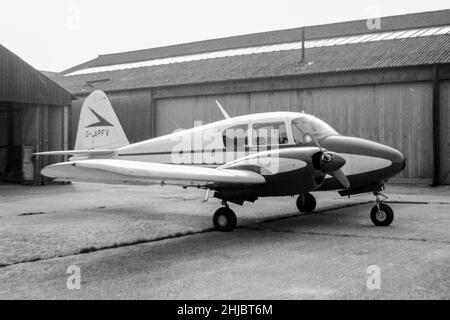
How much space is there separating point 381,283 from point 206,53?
97.7 feet

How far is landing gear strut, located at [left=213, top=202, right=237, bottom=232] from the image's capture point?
905 cm

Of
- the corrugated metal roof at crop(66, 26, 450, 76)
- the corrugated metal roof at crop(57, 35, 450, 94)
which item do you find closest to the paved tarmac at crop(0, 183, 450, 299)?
the corrugated metal roof at crop(57, 35, 450, 94)

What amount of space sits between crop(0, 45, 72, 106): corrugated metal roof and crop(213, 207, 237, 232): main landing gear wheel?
1408 cm

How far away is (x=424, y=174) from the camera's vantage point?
20.8 meters

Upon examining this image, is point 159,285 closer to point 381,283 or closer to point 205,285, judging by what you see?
point 205,285

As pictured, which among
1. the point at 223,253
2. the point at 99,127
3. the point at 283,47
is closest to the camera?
the point at 223,253

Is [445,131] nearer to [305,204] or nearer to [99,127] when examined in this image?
[305,204]

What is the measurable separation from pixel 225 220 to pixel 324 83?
15.5m

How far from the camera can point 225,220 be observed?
908 cm

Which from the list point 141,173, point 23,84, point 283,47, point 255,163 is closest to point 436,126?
point 283,47

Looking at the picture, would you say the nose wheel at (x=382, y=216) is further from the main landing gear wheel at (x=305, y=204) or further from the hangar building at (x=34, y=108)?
the hangar building at (x=34, y=108)

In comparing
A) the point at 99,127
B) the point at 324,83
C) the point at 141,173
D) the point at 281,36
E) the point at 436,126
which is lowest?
the point at 141,173

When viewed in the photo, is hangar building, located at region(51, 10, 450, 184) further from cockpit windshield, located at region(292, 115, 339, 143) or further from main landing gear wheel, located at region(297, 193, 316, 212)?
cockpit windshield, located at region(292, 115, 339, 143)
